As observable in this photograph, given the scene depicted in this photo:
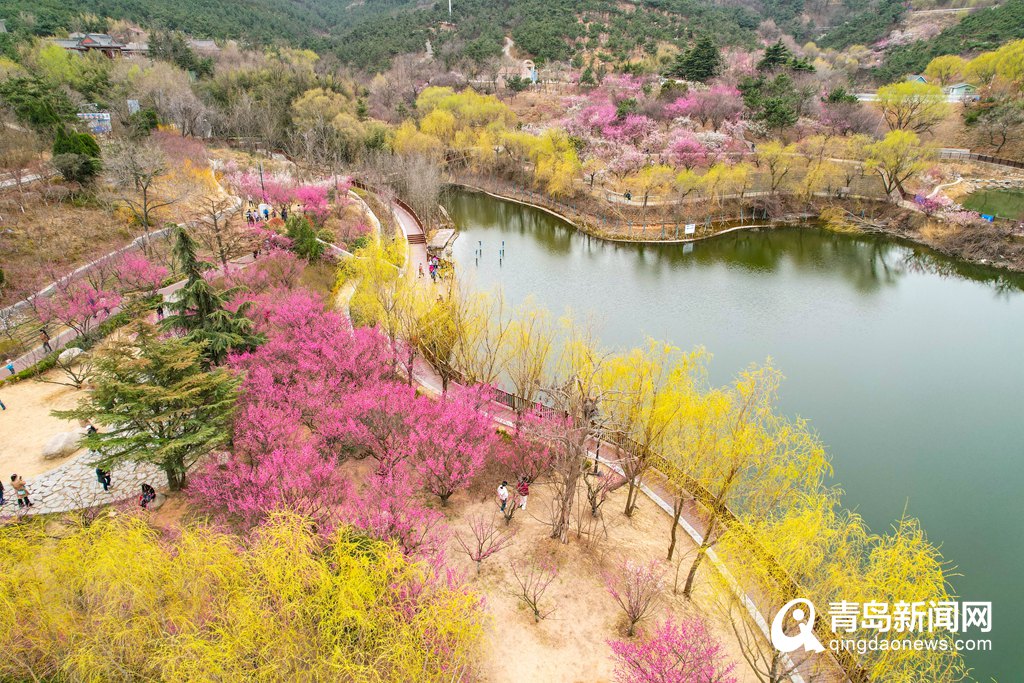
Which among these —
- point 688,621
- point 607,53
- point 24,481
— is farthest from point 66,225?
point 607,53

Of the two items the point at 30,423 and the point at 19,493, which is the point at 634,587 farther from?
the point at 30,423

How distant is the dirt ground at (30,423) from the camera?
54.3ft

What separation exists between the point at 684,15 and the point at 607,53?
72.1 feet

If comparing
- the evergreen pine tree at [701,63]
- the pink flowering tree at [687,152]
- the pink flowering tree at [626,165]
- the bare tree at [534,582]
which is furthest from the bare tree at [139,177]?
the evergreen pine tree at [701,63]

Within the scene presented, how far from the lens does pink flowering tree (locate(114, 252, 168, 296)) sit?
25.4 meters

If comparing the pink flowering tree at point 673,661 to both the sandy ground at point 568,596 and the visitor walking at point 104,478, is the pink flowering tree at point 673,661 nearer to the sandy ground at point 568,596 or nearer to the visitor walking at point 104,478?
the sandy ground at point 568,596

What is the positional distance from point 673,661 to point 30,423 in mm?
21659

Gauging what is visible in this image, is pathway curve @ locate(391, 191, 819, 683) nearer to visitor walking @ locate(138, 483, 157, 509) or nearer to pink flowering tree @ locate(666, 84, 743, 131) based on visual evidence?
visitor walking @ locate(138, 483, 157, 509)

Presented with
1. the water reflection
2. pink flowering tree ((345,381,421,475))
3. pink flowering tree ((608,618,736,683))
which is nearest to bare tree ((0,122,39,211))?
pink flowering tree ((345,381,421,475))

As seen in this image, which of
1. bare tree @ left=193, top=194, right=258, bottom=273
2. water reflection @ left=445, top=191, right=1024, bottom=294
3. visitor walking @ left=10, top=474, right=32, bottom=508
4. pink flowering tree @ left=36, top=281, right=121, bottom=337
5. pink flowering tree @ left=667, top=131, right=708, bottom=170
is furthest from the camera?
pink flowering tree @ left=667, top=131, right=708, bottom=170

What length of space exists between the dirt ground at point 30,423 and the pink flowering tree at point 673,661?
17.9m

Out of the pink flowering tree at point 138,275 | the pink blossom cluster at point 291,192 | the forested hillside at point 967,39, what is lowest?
the pink flowering tree at point 138,275

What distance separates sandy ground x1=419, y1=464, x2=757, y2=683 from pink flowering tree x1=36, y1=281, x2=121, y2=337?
18207 mm

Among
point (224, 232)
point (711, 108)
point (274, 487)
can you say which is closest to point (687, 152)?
point (711, 108)
